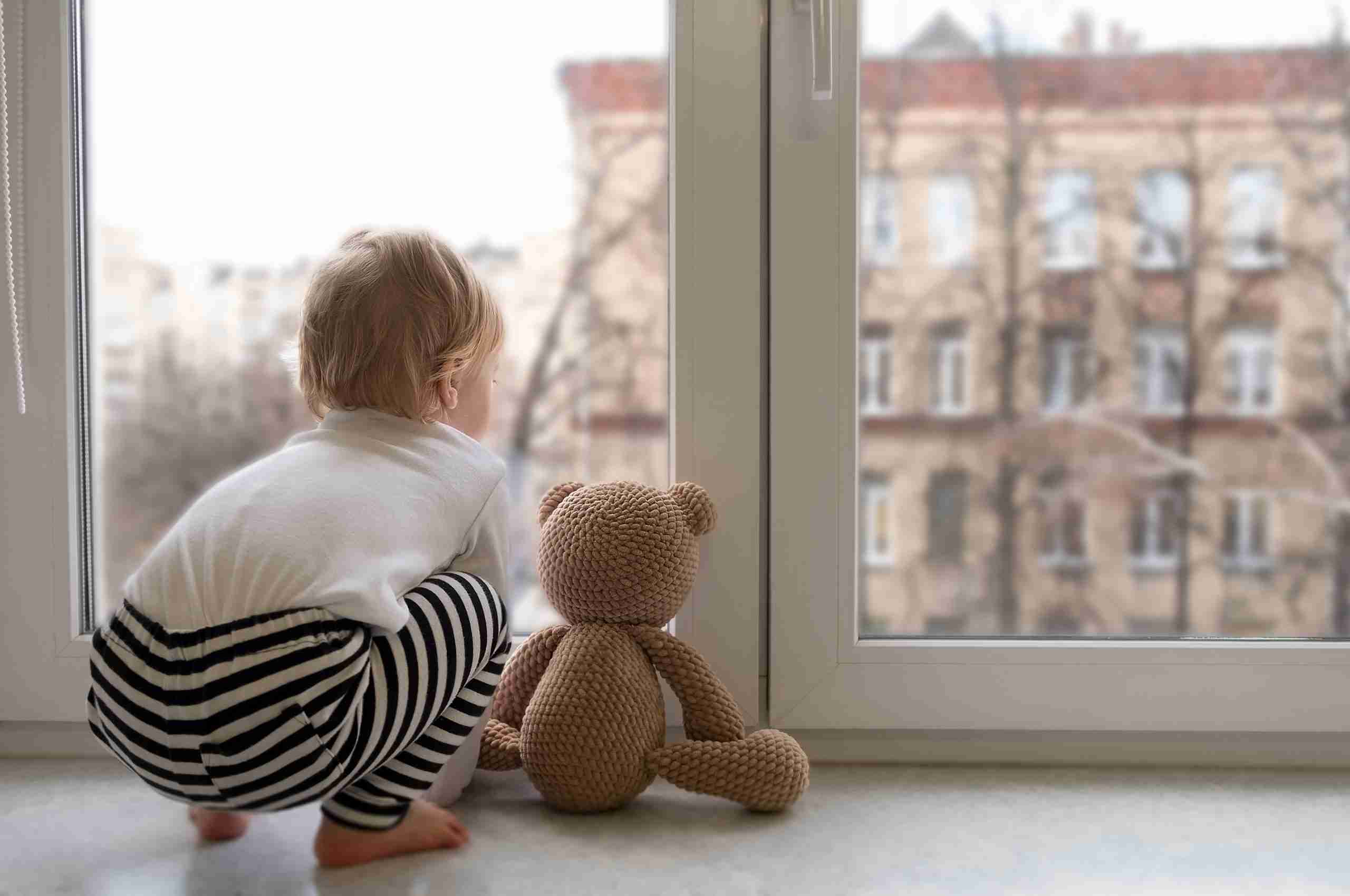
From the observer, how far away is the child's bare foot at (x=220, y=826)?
0.83 metres

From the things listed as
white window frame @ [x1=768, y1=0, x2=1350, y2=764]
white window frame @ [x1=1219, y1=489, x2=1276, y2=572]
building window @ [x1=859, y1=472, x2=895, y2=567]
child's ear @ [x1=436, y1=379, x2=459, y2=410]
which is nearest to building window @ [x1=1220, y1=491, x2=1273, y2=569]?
white window frame @ [x1=1219, y1=489, x2=1276, y2=572]

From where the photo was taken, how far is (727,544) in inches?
39.4

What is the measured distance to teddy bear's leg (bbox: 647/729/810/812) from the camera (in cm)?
87

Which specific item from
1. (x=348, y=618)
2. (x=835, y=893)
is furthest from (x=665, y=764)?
(x=348, y=618)

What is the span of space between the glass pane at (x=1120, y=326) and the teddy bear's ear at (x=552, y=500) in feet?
1.00

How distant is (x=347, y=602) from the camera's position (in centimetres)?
73

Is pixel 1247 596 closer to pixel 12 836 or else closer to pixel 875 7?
pixel 875 7

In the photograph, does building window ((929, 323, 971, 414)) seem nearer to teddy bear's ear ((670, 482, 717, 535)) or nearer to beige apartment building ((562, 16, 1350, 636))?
beige apartment building ((562, 16, 1350, 636))

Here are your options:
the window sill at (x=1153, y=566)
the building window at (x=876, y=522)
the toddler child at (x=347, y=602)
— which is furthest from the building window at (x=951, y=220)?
the toddler child at (x=347, y=602)

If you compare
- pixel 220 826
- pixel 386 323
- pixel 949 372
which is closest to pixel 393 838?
pixel 220 826

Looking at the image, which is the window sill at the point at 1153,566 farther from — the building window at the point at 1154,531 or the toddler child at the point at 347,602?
the toddler child at the point at 347,602

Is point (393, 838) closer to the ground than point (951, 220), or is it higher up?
closer to the ground

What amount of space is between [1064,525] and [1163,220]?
1.06ft

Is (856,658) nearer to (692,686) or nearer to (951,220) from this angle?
(692,686)
